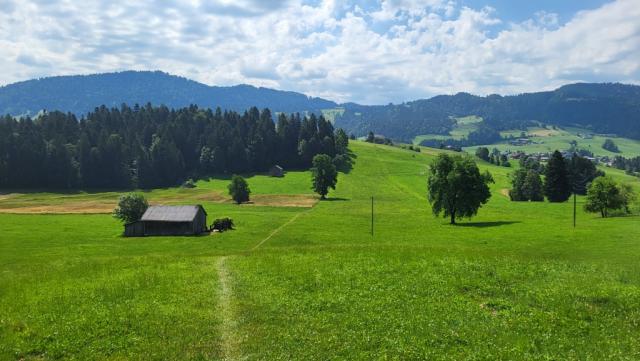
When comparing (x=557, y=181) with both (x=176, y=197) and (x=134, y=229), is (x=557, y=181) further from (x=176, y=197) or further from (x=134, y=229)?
(x=176, y=197)

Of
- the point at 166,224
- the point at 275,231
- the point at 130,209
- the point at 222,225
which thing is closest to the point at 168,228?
the point at 166,224

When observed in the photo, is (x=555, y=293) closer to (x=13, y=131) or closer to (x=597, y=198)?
(x=597, y=198)

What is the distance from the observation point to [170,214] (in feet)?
270

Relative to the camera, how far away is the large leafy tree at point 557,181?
413 ft

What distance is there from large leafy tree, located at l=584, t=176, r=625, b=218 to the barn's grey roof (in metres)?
71.4

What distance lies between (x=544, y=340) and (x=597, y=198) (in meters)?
76.4

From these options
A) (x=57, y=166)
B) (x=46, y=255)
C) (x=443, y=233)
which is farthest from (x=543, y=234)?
(x=57, y=166)

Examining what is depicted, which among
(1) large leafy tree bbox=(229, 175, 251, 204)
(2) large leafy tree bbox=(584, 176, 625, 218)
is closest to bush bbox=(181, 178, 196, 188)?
(1) large leafy tree bbox=(229, 175, 251, 204)

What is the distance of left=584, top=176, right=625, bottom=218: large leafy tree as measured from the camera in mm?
86375

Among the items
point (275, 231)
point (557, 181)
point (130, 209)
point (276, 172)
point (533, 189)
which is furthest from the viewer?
point (276, 172)

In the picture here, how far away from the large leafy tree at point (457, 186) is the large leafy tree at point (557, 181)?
52.7 metres

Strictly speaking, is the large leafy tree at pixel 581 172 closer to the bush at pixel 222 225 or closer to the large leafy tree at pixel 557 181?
the large leafy tree at pixel 557 181

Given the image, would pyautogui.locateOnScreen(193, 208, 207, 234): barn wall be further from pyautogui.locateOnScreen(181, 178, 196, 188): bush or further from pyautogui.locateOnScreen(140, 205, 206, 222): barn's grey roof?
pyautogui.locateOnScreen(181, 178, 196, 188): bush

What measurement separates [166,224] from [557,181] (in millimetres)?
99085
